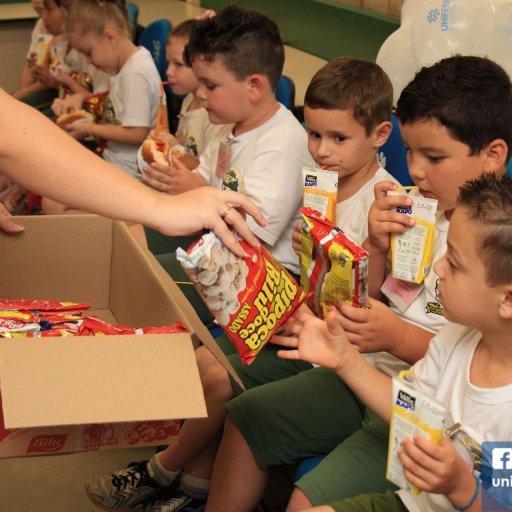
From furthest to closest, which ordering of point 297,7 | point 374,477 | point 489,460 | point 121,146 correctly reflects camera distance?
point 297,7, point 121,146, point 374,477, point 489,460

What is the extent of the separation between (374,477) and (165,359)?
20.7 inches

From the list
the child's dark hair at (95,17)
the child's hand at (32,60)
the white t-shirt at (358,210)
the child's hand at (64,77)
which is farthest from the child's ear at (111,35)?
the white t-shirt at (358,210)

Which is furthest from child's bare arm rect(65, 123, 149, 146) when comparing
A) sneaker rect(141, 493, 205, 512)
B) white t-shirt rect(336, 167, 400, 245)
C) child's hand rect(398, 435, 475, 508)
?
child's hand rect(398, 435, 475, 508)

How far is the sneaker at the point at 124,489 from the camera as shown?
1.99 metres

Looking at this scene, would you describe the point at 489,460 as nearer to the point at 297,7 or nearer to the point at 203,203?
the point at 203,203

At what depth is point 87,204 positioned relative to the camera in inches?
56.6

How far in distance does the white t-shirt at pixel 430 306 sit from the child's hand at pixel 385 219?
0.09 metres

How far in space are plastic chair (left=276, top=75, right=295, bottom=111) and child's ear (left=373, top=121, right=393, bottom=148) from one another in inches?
24.2

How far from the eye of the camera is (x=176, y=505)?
1973 millimetres

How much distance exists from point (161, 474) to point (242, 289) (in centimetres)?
78

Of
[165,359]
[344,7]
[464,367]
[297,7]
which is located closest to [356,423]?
[464,367]

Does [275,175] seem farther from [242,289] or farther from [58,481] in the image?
[58,481]

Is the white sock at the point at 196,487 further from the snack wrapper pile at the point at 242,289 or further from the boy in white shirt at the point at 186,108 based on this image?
the boy in white shirt at the point at 186,108

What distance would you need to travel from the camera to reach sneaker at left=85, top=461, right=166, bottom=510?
1993 millimetres
